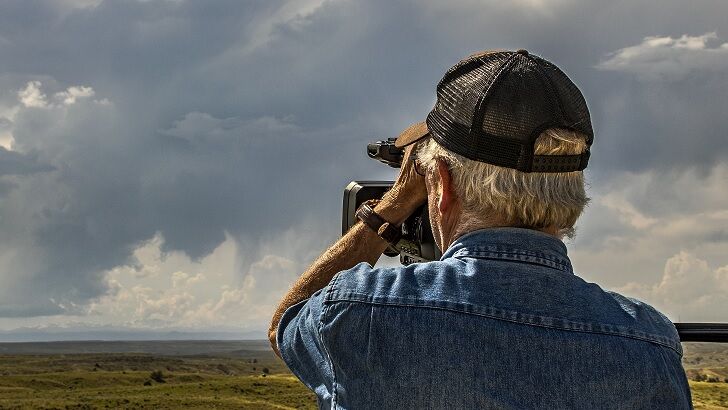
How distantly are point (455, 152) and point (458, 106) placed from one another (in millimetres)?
119

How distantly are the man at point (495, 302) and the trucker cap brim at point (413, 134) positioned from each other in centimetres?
24

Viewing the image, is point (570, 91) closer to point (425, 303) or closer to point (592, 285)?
point (592, 285)

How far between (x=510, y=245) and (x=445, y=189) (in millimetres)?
210

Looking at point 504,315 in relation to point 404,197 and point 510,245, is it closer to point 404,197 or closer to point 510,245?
point 510,245

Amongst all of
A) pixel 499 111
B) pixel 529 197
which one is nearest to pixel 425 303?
pixel 529 197

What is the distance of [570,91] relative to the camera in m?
2.17

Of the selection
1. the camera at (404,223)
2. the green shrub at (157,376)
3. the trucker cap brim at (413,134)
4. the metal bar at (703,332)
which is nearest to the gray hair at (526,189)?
the trucker cap brim at (413,134)

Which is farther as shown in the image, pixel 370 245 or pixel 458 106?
pixel 370 245

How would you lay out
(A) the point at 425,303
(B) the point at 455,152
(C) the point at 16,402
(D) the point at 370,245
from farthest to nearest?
(C) the point at 16,402
(D) the point at 370,245
(B) the point at 455,152
(A) the point at 425,303

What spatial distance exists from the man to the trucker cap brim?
0.80ft

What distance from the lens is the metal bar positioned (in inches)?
108

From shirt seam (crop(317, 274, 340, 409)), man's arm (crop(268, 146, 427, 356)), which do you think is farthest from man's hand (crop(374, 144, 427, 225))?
shirt seam (crop(317, 274, 340, 409))

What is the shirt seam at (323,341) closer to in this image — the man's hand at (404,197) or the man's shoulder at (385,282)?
the man's shoulder at (385,282)

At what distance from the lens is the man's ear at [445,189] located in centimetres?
212
